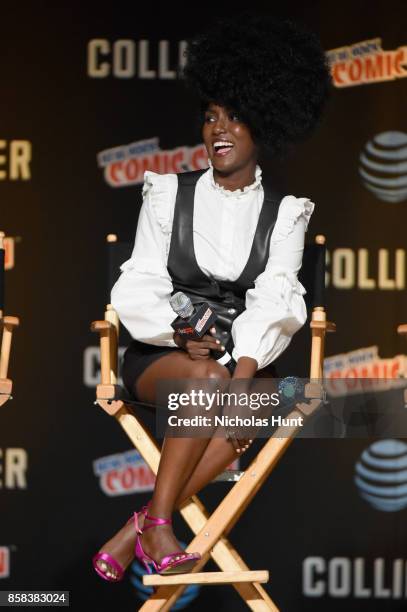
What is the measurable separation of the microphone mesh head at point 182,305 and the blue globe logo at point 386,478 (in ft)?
5.28

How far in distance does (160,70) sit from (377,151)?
0.91 meters

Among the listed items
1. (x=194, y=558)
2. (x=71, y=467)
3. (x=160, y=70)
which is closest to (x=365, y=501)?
(x=71, y=467)

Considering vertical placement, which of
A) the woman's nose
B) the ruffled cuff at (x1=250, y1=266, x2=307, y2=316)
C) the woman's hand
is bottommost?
the woman's hand

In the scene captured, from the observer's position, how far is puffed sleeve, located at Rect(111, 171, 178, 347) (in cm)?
433

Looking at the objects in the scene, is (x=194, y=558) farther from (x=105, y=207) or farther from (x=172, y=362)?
(x=105, y=207)

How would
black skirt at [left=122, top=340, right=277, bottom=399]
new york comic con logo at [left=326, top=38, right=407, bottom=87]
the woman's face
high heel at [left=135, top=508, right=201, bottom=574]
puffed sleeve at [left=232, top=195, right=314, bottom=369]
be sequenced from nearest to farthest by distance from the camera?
high heel at [left=135, top=508, right=201, bottom=574], puffed sleeve at [left=232, top=195, right=314, bottom=369], black skirt at [left=122, top=340, right=277, bottom=399], the woman's face, new york comic con logo at [left=326, top=38, right=407, bottom=87]

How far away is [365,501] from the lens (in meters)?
5.50

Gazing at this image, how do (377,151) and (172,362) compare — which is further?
(377,151)

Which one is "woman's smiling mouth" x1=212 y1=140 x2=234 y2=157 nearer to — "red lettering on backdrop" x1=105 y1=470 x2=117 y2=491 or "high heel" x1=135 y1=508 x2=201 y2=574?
"high heel" x1=135 y1=508 x2=201 y2=574

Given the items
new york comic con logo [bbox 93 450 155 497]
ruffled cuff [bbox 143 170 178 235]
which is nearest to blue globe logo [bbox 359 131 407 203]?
ruffled cuff [bbox 143 170 178 235]

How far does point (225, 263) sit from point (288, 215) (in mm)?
259

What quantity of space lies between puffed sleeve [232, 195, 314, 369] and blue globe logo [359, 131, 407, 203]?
1021 mm

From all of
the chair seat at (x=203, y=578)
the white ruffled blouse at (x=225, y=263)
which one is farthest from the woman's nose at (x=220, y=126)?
the chair seat at (x=203, y=578)

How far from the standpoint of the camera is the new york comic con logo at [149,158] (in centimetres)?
552
